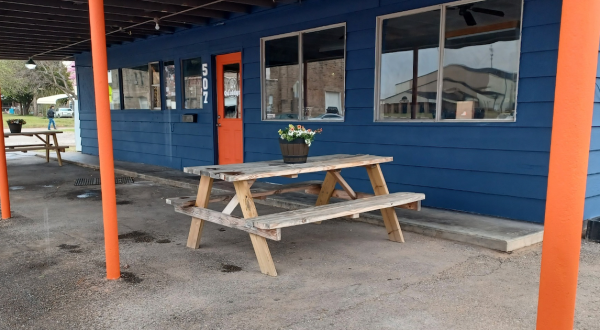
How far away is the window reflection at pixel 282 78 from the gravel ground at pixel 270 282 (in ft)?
8.41

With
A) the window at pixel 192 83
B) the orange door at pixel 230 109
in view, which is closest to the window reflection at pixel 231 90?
the orange door at pixel 230 109

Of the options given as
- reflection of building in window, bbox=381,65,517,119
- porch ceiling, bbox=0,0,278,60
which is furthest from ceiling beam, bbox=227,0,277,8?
reflection of building in window, bbox=381,65,517,119

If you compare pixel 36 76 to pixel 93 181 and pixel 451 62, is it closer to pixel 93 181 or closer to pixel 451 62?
pixel 93 181

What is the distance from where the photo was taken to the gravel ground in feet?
9.00

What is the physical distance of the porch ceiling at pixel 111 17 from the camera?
22.6ft

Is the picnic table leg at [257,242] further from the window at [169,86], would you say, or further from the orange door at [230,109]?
the window at [169,86]

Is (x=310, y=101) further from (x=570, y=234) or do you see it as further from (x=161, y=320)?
(x=570, y=234)

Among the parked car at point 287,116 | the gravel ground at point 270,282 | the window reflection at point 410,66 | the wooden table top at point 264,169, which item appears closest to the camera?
the gravel ground at point 270,282

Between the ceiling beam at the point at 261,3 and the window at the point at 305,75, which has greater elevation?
the ceiling beam at the point at 261,3

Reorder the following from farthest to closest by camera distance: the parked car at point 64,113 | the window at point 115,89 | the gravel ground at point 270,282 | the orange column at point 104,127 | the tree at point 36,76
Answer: the parked car at point 64,113 → the tree at point 36,76 → the window at point 115,89 → the orange column at point 104,127 → the gravel ground at point 270,282

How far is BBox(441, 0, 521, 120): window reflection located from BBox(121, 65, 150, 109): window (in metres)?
7.28

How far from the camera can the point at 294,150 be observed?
413 cm

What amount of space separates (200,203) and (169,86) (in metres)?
6.15

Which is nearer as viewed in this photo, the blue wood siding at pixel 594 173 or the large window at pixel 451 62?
the blue wood siding at pixel 594 173
